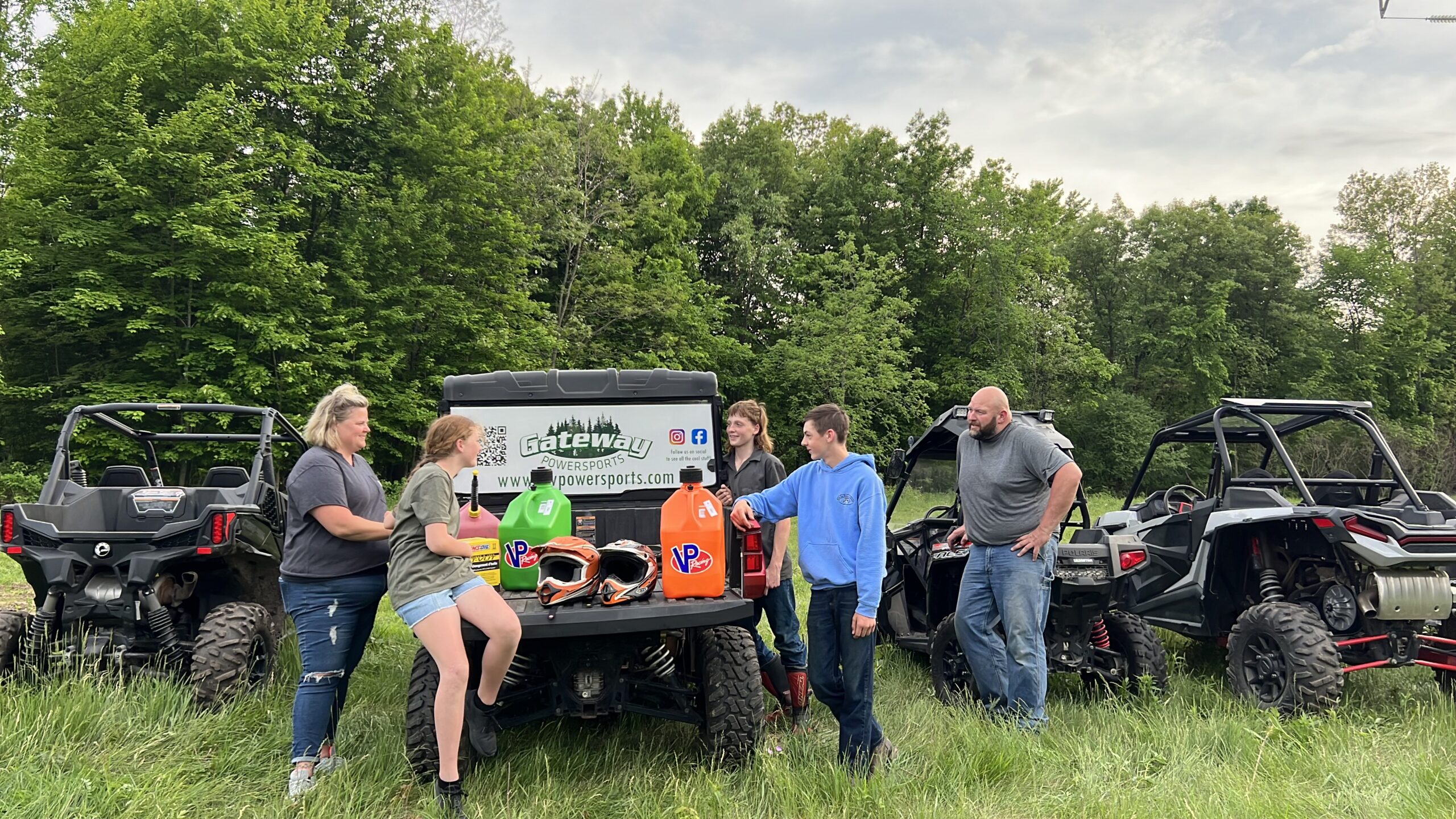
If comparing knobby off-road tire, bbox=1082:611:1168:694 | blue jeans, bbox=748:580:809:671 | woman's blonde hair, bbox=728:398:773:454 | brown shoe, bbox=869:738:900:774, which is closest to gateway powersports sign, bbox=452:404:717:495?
woman's blonde hair, bbox=728:398:773:454

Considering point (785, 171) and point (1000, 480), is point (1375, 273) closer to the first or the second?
point (785, 171)

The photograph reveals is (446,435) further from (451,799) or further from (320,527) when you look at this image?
(451,799)

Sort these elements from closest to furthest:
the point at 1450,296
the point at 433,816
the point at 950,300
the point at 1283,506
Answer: the point at 433,816
the point at 1283,506
the point at 950,300
the point at 1450,296

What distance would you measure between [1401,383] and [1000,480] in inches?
1593

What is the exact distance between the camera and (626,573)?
159 inches

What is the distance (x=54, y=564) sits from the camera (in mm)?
4891

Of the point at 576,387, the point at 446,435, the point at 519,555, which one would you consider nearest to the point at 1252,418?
the point at 576,387

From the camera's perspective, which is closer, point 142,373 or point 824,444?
point 824,444

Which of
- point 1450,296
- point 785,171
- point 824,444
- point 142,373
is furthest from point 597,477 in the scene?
point 1450,296

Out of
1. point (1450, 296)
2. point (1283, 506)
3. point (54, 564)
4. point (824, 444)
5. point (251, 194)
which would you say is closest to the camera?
point (824, 444)

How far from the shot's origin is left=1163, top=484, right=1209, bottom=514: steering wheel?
7148 millimetres

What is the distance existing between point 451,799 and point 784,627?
2.09 meters

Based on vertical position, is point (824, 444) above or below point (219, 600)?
above

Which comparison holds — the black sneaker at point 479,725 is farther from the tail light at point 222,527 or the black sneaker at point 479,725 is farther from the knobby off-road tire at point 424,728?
the tail light at point 222,527
